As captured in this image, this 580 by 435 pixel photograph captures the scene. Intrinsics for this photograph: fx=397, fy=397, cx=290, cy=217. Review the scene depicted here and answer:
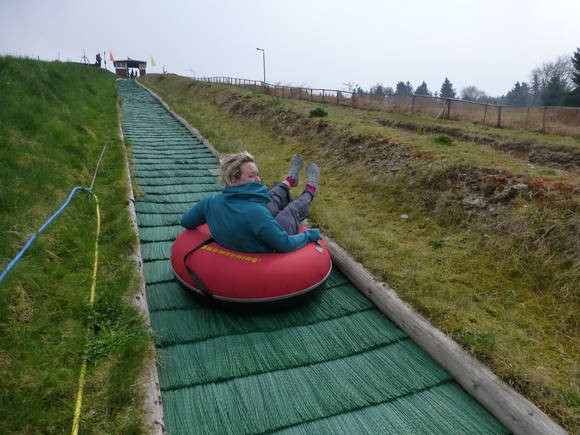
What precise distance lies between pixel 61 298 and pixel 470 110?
48.0 feet

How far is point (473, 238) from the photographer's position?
450cm

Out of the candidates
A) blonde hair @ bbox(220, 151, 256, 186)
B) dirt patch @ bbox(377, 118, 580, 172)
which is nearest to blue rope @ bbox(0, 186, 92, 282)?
blonde hair @ bbox(220, 151, 256, 186)

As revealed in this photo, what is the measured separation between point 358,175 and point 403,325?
12.5 feet

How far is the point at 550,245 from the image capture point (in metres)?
3.90

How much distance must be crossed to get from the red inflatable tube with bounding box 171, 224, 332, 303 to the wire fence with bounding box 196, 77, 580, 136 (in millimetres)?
10713

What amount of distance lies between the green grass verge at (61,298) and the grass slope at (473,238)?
236cm

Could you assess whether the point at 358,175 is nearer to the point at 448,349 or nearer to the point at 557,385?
the point at 448,349

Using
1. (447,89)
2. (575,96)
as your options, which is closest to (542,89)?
(575,96)

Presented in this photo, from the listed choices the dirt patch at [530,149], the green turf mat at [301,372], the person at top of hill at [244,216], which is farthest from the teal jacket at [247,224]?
the dirt patch at [530,149]

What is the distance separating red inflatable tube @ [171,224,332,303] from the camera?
3.30 m

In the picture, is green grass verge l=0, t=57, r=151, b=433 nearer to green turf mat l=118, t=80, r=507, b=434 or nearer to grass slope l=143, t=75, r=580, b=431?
green turf mat l=118, t=80, r=507, b=434

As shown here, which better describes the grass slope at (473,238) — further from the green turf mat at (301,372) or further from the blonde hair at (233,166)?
the blonde hair at (233,166)

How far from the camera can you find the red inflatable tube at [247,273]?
3301mm

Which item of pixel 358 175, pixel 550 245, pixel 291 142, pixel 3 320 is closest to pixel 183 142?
pixel 291 142
